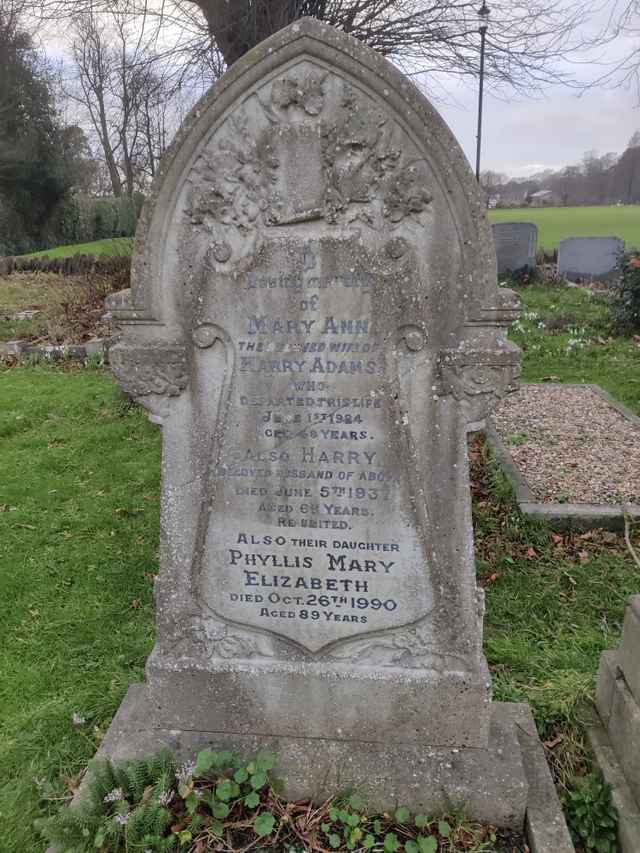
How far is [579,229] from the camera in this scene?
29.7 meters

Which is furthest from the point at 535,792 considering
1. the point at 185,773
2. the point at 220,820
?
the point at 185,773

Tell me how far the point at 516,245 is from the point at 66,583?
14.6 m

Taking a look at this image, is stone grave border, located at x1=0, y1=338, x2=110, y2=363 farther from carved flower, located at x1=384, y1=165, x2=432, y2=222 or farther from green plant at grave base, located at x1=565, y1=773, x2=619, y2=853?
green plant at grave base, located at x1=565, y1=773, x2=619, y2=853

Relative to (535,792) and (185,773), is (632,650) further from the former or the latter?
(185,773)

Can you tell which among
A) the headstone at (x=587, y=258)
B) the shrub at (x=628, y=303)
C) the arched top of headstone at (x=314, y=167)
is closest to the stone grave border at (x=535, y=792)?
the arched top of headstone at (x=314, y=167)

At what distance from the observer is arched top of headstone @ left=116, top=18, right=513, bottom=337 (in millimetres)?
2002

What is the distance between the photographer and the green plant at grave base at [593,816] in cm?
239

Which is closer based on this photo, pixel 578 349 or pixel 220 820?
pixel 220 820

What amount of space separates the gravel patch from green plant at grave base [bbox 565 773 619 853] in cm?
277

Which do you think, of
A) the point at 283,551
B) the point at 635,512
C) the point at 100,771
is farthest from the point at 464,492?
the point at 635,512

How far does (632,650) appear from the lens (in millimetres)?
2590

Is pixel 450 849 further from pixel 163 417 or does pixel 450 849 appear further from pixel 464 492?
pixel 163 417

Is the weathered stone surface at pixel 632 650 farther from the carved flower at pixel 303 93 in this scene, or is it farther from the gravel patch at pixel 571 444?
the gravel patch at pixel 571 444

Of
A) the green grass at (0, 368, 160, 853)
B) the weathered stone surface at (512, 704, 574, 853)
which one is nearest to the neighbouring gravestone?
the green grass at (0, 368, 160, 853)
